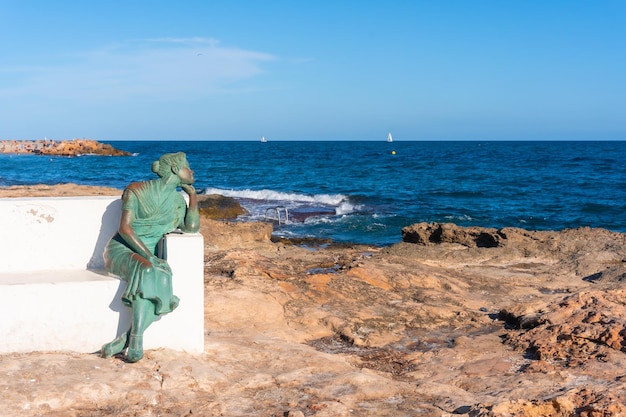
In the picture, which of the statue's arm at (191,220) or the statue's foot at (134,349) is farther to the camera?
the statue's arm at (191,220)

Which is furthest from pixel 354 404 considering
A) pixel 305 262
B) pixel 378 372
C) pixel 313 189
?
pixel 313 189

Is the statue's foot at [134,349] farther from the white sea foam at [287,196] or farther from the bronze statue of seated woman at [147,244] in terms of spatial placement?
the white sea foam at [287,196]

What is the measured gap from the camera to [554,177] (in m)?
38.7

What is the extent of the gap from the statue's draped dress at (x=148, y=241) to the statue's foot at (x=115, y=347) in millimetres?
271

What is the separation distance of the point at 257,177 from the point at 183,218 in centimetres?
3595

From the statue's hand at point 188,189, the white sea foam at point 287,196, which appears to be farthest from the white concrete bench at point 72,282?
the white sea foam at point 287,196

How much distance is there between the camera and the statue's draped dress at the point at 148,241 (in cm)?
496

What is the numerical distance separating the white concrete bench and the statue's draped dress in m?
0.12

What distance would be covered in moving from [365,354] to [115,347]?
2.40 meters

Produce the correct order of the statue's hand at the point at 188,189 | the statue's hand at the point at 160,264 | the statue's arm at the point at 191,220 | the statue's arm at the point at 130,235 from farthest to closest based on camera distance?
the statue's hand at the point at 188,189 < the statue's arm at the point at 191,220 < the statue's arm at the point at 130,235 < the statue's hand at the point at 160,264

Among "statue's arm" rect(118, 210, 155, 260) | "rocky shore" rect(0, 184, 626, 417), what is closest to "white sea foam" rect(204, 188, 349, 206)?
"rocky shore" rect(0, 184, 626, 417)

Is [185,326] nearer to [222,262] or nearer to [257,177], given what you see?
[222,262]

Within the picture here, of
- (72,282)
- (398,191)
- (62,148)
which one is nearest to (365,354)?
(72,282)

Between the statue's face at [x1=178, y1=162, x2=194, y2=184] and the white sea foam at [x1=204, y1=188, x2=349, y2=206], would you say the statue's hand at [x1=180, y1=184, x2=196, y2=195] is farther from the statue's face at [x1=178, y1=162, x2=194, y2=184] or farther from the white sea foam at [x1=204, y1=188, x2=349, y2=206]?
the white sea foam at [x1=204, y1=188, x2=349, y2=206]
